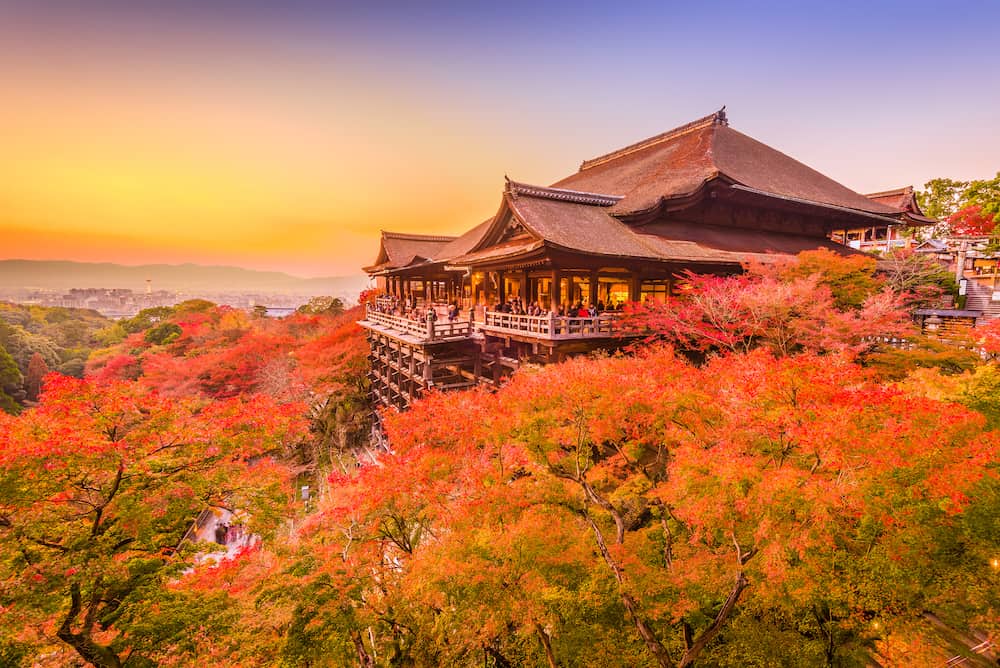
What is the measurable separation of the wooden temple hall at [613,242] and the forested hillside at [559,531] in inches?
210

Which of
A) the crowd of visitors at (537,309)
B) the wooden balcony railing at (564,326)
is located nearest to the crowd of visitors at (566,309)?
the crowd of visitors at (537,309)

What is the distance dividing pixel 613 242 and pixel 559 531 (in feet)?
34.8

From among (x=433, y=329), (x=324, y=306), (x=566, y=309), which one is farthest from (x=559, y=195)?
(x=324, y=306)

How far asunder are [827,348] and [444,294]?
26.0 m

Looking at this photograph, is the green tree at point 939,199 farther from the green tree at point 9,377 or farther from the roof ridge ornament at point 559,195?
the green tree at point 9,377

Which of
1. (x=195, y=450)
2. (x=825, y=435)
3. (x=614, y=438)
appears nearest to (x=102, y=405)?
(x=195, y=450)

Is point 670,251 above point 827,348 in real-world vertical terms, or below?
above

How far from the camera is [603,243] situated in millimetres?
14617

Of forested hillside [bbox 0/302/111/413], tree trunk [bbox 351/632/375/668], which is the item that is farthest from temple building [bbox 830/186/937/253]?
forested hillside [bbox 0/302/111/413]

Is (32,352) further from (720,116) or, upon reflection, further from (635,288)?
(720,116)

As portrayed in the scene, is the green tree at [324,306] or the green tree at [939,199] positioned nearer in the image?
the green tree at [939,199]

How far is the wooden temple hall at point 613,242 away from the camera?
1443cm

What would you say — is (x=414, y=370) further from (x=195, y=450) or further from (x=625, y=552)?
(x=625, y=552)

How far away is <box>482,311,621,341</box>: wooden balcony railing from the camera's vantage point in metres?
13.2
